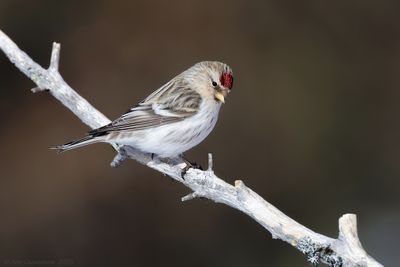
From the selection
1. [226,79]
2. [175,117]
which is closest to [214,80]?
[226,79]

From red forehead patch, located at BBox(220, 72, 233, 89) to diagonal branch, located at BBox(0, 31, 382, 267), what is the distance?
21.8 inches

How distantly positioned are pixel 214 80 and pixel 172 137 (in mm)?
478

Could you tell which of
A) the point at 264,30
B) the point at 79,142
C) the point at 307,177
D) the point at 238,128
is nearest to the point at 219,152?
the point at 238,128

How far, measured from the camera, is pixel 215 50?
20.9 feet

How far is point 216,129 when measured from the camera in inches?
241

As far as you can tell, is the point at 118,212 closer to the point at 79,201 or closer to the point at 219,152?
the point at 79,201

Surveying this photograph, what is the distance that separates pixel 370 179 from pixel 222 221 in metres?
1.48

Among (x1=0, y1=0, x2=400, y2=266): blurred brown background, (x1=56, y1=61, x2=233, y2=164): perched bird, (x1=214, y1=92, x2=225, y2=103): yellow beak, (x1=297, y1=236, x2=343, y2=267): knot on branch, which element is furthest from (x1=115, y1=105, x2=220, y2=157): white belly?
(x1=0, y1=0, x2=400, y2=266): blurred brown background

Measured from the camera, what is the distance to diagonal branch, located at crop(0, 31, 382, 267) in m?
2.98

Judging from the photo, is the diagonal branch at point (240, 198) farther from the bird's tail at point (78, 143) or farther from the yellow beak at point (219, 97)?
the yellow beak at point (219, 97)

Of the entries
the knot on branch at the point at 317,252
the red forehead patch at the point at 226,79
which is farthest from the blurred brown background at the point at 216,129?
the knot on branch at the point at 317,252

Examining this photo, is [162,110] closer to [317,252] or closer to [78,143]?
[78,143]

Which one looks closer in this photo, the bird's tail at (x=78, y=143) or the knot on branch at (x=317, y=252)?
the knot on branch at (x=317, y=252)

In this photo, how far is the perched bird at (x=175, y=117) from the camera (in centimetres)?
378
